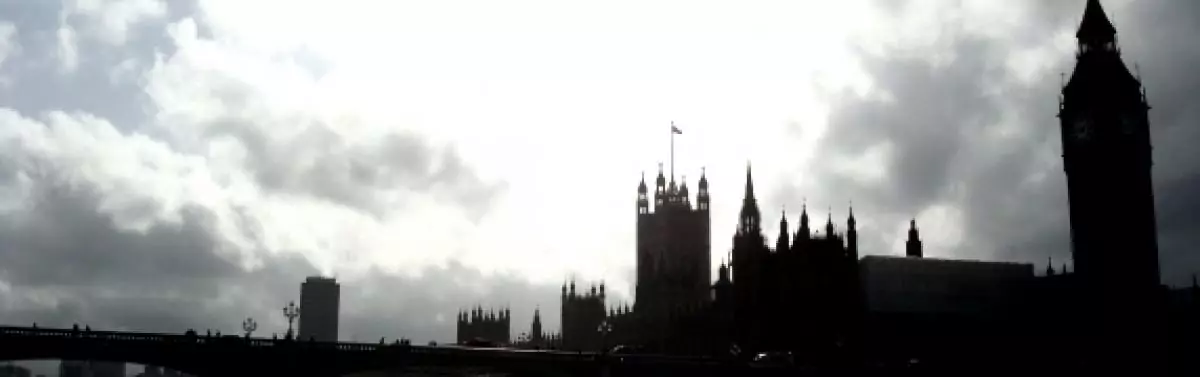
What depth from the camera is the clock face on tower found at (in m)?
146

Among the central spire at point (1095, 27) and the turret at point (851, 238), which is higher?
the central spire at point (1095, 27)

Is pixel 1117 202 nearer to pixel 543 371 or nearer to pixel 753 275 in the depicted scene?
pixel 753 275

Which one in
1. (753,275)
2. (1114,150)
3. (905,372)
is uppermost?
(1114,150)

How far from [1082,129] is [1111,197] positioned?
930 centimetres

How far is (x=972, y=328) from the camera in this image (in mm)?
148875

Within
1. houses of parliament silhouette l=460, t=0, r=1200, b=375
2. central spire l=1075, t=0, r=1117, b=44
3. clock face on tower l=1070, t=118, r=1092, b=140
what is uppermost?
central spire l=1075, t=0, r=1117, b=44

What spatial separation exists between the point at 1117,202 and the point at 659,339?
228 feet

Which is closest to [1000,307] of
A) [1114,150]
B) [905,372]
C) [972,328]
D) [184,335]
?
[972,328]

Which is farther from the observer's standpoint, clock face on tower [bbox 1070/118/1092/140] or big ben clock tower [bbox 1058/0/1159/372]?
clock face on tower [bbox 1070/118/1092/140]

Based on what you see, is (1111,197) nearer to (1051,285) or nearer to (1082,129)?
(1082,129)

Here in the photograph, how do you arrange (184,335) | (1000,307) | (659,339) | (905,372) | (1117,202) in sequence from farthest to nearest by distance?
→ (659,339) < (1000,307) < (1117,202) < (905,372) < (184,335)

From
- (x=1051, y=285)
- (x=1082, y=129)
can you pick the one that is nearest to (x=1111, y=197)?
(x=1082, y=129)

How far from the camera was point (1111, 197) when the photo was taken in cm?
14462

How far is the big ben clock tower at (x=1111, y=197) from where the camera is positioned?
465 feet
